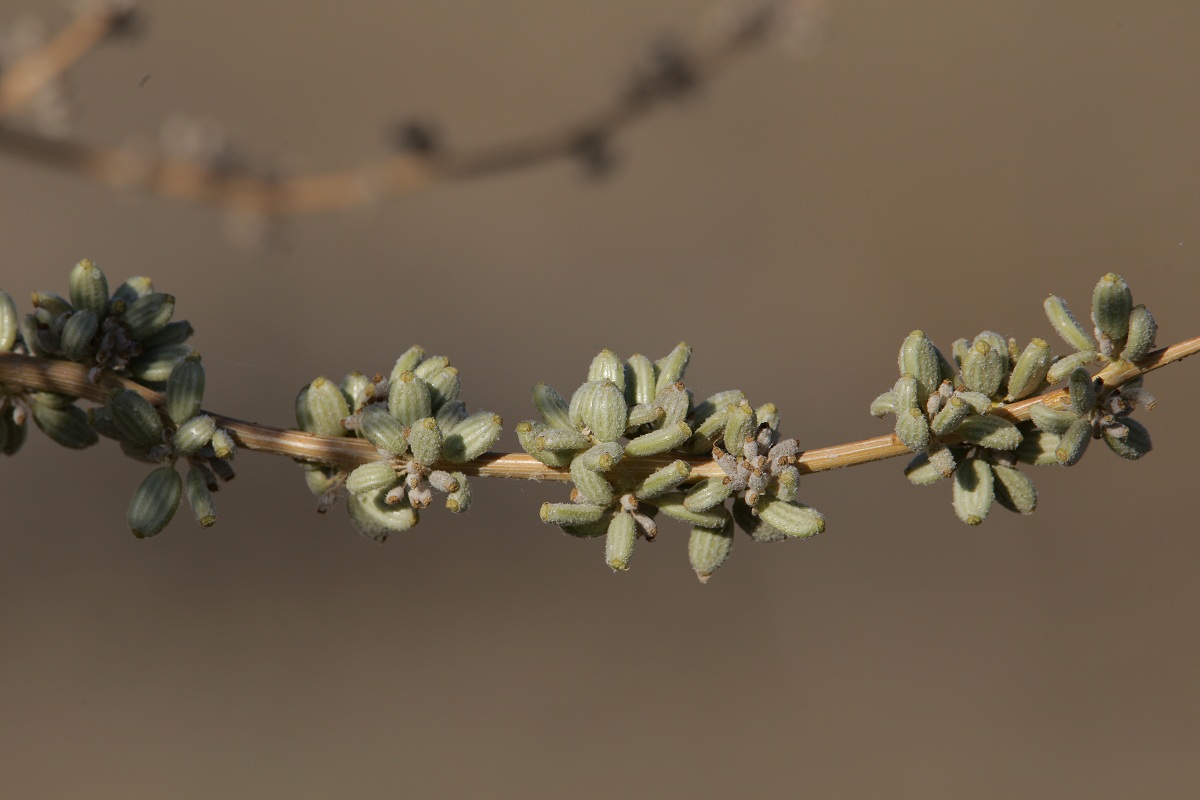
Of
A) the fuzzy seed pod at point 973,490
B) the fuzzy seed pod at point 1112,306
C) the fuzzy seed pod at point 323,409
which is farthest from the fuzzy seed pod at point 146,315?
the fuzzy seed pod at point 1112,306

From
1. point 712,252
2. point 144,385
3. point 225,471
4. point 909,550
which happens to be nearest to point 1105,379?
point 225,471

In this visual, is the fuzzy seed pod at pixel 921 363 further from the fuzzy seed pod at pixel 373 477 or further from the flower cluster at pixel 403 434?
the fuzzy seed pod at pixel 373 477

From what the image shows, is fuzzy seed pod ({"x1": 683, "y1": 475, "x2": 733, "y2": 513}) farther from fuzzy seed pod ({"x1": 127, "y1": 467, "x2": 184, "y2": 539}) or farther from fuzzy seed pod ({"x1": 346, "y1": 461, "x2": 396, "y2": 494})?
fuzzy seed pod ({"x1": 127, "y1": 467, "x2": 184, "y2": 539})

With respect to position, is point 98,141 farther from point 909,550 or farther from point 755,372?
point 909,550

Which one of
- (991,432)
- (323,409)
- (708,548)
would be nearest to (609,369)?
(708,548)

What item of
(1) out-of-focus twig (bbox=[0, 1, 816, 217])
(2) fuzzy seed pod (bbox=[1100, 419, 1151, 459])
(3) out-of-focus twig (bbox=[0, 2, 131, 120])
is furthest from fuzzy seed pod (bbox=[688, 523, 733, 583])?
(3) out-of-focus twig (bbox=[0, 2, 131, 120])

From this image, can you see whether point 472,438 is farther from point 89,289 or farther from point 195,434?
point 89,289
